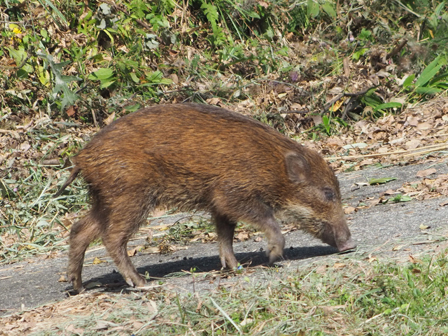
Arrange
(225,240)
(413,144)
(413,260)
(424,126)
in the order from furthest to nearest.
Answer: (424,126)
(413,144)
(225,240)
(413,260)

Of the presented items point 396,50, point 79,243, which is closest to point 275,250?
point 79,243

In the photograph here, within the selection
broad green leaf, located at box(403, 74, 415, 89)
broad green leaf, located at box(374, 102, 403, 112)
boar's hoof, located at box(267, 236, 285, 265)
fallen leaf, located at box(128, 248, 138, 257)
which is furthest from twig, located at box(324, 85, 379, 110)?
boar's hoof, located at box(267, 236, 285, 265)

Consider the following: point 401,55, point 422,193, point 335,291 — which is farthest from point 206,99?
point 335,291

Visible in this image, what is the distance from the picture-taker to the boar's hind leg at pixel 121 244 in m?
5.71

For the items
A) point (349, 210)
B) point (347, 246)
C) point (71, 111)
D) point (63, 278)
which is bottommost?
point (349, 210)

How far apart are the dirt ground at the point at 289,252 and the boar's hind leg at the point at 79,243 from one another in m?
0.15

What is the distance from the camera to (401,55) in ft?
39.1

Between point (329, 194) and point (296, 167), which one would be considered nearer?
point (296, 167)

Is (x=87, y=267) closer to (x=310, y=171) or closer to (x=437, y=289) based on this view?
(x=310, y=171)

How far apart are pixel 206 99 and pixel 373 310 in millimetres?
7139

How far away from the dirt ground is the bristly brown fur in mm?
286

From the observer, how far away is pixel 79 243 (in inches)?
233

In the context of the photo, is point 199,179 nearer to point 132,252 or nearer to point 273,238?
point 273,238

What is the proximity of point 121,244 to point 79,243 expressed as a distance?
0.41m
